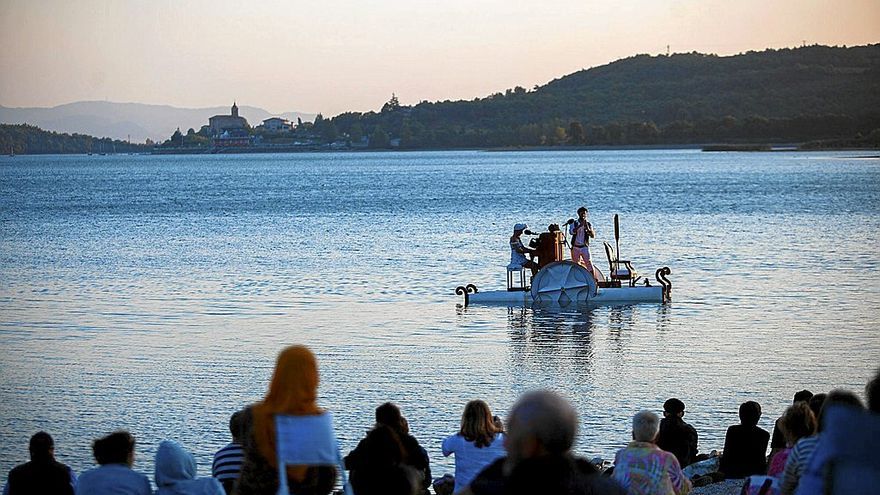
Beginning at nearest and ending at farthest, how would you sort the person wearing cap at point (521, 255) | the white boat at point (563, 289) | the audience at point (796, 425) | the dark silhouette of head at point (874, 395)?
1. the dark silhouette of head at point (874, 395)
2. the audience at point (796, 425)
3. the person wearing cap at point (521, 255)
4. the white boat at point (563, 289)

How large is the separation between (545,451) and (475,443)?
3990 mm

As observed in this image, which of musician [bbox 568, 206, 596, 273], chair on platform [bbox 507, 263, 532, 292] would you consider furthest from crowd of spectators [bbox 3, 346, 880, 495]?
chair on platform [bbox 507, 263, 532, 292]

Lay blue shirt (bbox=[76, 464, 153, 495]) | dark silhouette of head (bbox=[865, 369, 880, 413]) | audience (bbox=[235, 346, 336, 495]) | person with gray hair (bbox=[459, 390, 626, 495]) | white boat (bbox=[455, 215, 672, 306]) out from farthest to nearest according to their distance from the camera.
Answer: white boat (bbox=[455, 215, 672, 306])
blue shirt (bbox=[76, 464, 153, 495])
audience (bbox=[235, 346, 336, 495])
person with gray hair (bbox=[459, 390, 626, 495])
dark silhouette of head (bbox=[865, 369, 880, 413])

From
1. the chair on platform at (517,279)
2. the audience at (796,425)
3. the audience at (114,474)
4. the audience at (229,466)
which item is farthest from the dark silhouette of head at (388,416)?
the chair on platform at (517,279)

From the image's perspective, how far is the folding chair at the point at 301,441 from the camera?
16.8 feet

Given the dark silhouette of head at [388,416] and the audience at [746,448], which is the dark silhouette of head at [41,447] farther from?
the audience at [746,448]

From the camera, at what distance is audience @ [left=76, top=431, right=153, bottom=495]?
661 centimetres

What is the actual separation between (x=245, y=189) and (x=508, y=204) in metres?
39.3

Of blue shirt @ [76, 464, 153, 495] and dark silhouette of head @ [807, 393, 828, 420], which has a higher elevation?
dark silhouette of head @ [807, 393, 828, 420]

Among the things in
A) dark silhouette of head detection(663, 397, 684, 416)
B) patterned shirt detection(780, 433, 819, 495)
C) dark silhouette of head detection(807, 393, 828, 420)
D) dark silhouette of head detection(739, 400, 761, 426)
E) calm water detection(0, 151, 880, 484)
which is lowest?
calm water detection(0, 151, 880, 484)

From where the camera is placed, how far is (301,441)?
16.9ft

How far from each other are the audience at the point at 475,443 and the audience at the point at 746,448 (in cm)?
232

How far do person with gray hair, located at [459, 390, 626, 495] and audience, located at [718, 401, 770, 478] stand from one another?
5677 millimetres

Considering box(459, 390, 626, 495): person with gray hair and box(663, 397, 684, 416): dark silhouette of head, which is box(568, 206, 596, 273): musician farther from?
box(459, 390, 626, 495): person with gray hair
